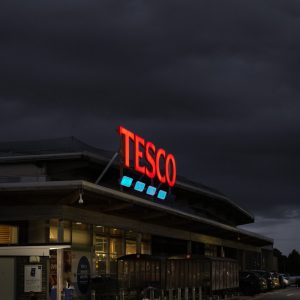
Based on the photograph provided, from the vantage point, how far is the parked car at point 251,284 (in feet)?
169

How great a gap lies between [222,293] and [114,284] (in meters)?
11.9

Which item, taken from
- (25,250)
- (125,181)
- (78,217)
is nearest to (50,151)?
(125,181)

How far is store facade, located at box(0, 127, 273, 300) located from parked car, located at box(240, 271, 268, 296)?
195 inches

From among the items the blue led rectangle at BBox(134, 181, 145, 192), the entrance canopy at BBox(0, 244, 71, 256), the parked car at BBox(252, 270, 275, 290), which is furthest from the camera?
the parked car at BBox(252, 270, 275, 290)

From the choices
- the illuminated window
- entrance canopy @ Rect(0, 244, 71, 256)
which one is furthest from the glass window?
entrance canopy @ Rect(0, 244, 71, 256)

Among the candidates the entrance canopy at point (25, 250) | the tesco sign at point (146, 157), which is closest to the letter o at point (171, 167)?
the tesco sign at point (146, 157)

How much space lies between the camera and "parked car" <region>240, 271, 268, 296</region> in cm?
5144

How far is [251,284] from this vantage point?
170 feet

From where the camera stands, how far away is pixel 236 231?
63844 mm

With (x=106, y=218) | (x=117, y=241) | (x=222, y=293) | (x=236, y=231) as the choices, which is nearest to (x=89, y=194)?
(x=106, y=218)

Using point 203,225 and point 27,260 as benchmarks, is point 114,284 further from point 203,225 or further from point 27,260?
point 203,225

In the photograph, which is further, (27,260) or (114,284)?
(114,284)

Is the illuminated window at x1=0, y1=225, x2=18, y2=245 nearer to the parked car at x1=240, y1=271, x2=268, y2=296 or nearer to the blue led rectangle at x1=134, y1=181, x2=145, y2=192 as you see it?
the blue led rectangle at x1=134, y1=181, x2=145, y2=192

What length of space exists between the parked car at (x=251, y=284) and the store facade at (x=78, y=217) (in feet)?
16.2
